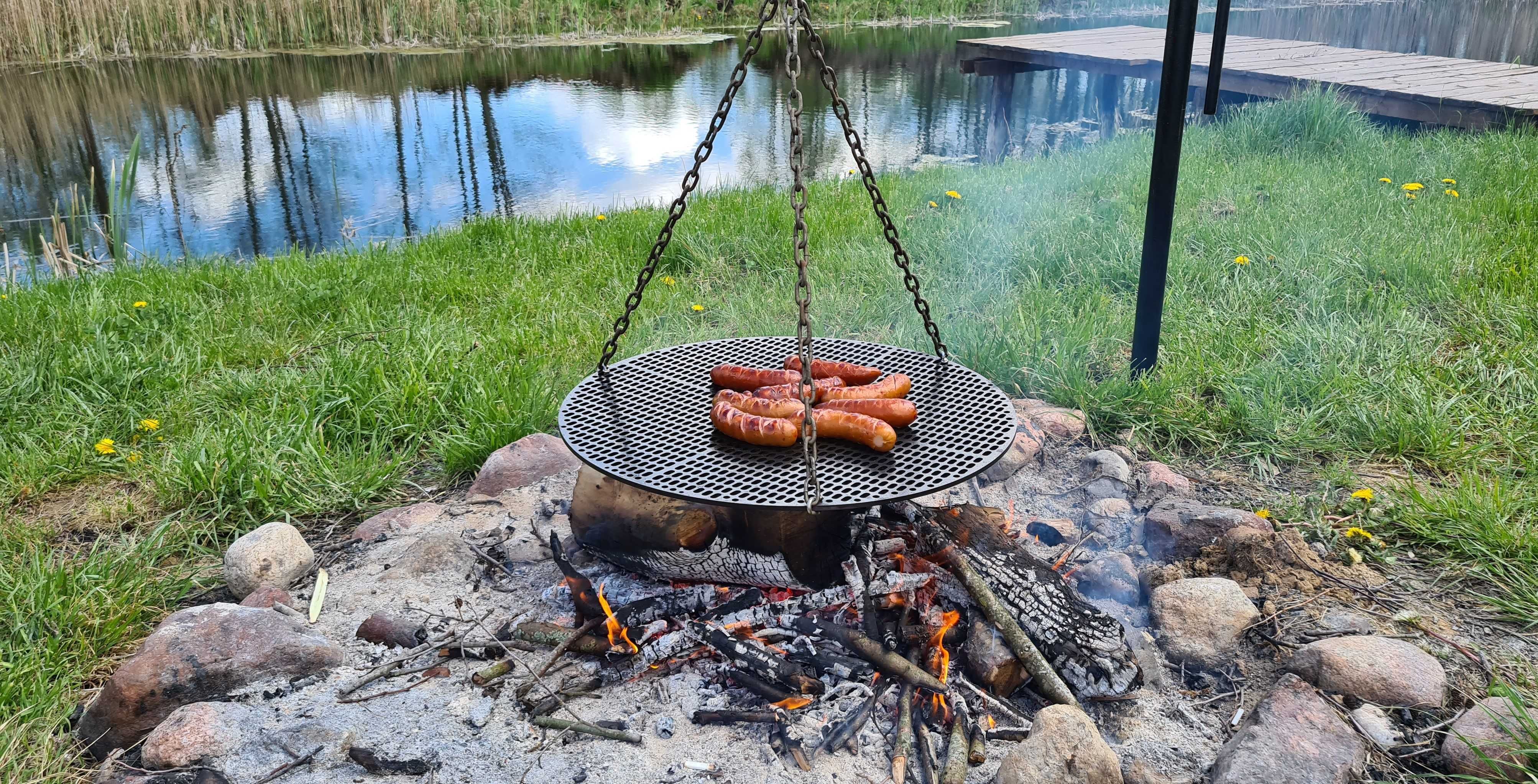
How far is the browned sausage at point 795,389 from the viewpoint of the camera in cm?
219

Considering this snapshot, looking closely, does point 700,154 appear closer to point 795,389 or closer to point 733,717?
A: point 795,389

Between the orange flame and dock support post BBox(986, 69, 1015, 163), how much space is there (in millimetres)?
8583

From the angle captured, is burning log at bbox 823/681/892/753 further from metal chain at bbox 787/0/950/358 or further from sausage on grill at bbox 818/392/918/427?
metal chain at bbox 787/0/950/358

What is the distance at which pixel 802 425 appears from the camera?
209cm

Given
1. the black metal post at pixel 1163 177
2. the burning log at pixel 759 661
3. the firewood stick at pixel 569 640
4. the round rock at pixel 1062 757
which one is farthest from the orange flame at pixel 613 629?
the black metal post at pixel 1163 177

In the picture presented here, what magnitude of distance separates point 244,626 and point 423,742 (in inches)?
24.1

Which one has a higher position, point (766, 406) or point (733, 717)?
point (766, 406)

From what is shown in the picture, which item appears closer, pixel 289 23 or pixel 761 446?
pixel 761 446

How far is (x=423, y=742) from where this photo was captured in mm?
1920

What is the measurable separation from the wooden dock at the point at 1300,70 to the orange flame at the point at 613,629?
6790 mm

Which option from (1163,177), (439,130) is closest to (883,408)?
(1163,177)

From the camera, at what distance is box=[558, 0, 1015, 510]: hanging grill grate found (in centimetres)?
180

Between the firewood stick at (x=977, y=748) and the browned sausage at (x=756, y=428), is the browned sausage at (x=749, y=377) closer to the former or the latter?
the browned sausage at (x=756, y=428)

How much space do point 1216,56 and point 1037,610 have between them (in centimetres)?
200
